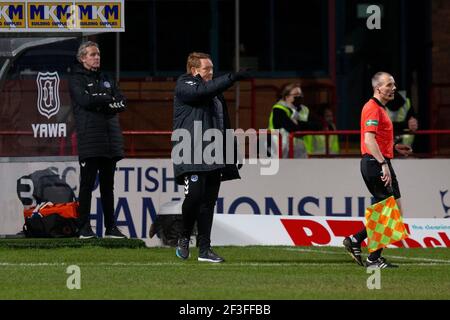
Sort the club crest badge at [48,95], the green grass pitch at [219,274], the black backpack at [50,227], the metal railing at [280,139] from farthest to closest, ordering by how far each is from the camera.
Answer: the metal railing at [280,139], the club crest badge at [48,95], the black backpack at [50,227], the green grass pitch at [219,274]

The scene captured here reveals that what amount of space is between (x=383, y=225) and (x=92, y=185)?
3.72m

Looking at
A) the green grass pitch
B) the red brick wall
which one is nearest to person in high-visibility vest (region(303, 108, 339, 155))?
the red brick wall

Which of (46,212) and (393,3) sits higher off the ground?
(393,3)

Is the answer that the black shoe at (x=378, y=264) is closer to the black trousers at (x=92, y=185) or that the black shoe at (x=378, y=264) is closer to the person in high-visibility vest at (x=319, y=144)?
the black trousers at (x=92, y=185)

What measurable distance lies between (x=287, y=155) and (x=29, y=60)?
3.81m

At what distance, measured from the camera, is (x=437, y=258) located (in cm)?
1548

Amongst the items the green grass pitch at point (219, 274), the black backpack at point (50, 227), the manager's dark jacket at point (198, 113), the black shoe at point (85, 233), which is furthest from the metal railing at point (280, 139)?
the manager's dark jacket at point (198, 113)

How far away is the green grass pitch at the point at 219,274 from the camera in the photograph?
38.4ft

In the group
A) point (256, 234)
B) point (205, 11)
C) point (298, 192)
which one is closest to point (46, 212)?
point (256, 234)

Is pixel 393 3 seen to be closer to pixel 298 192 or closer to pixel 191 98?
pixel 298 192

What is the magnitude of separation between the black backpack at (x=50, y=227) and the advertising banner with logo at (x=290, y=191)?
191cm

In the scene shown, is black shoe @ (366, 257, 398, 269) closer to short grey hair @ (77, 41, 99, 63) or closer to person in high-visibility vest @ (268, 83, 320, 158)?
short grey hair @ (77, 41, 99, 63)

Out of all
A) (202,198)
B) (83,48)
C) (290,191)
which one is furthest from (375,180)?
(290,191)

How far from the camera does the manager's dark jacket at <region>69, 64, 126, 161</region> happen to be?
1625cm
